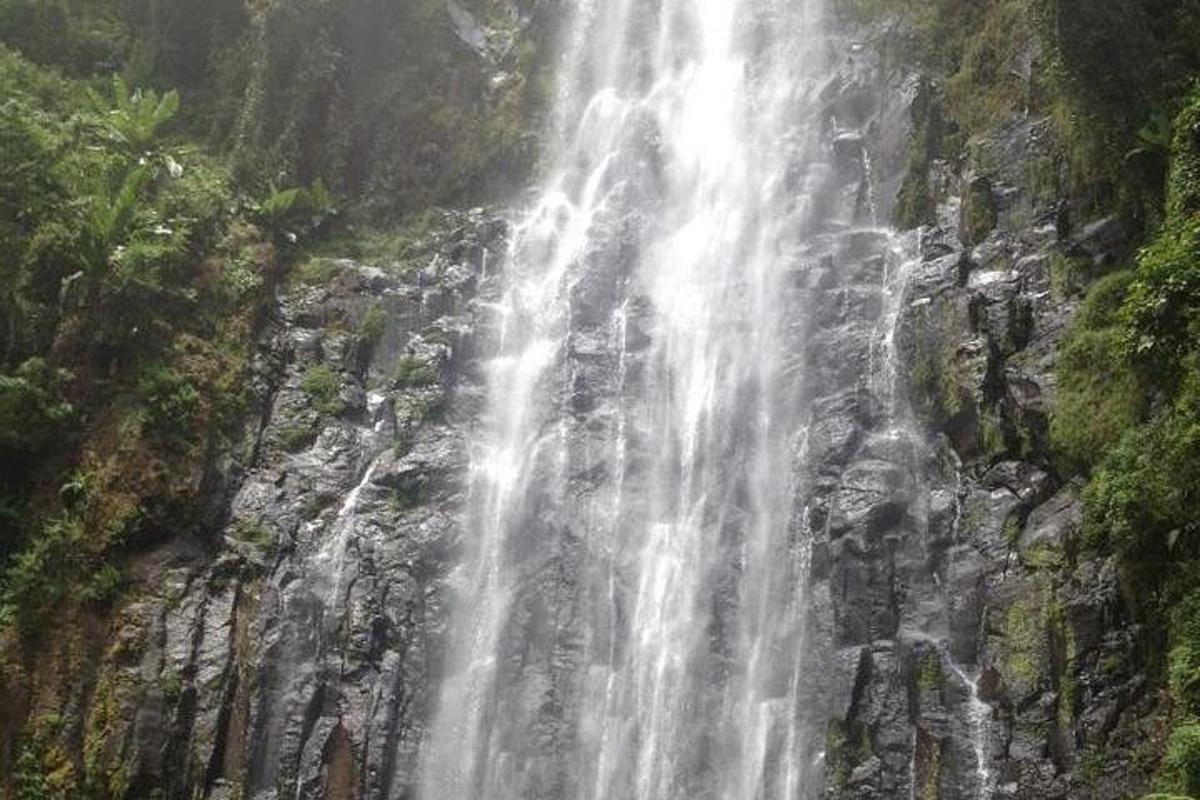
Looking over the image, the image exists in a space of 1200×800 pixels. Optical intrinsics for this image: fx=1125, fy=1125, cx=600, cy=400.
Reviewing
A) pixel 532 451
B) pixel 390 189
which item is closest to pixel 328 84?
pixel 390 189

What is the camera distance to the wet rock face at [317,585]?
1414 centimetres

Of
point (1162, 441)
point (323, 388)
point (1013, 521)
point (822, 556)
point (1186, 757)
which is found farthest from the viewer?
point (323, 388)

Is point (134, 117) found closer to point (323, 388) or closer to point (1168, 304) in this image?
point (323, 388)

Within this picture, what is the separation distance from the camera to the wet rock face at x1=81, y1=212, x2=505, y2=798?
46.4 feet

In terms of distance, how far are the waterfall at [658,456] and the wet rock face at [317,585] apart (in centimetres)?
63

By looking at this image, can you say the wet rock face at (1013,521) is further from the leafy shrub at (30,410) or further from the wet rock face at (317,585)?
the leafy shrub at (30,410)

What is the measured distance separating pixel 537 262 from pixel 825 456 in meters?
7.17

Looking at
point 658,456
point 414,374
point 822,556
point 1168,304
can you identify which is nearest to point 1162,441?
point 1168,304

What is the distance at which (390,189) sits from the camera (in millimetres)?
22516

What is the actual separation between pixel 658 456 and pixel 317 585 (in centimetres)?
524

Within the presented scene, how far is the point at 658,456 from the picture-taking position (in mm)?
16812

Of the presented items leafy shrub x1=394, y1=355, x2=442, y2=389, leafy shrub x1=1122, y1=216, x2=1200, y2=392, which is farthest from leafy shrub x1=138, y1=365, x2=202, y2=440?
leafy shrub x1=1122, y1=216, x2=1200, y2=392

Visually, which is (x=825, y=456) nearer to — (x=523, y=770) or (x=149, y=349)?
(x=523, y=770)

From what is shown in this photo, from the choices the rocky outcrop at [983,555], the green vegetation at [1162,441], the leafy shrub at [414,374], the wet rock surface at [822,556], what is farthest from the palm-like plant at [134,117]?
the green vegetation at [1162,441]
